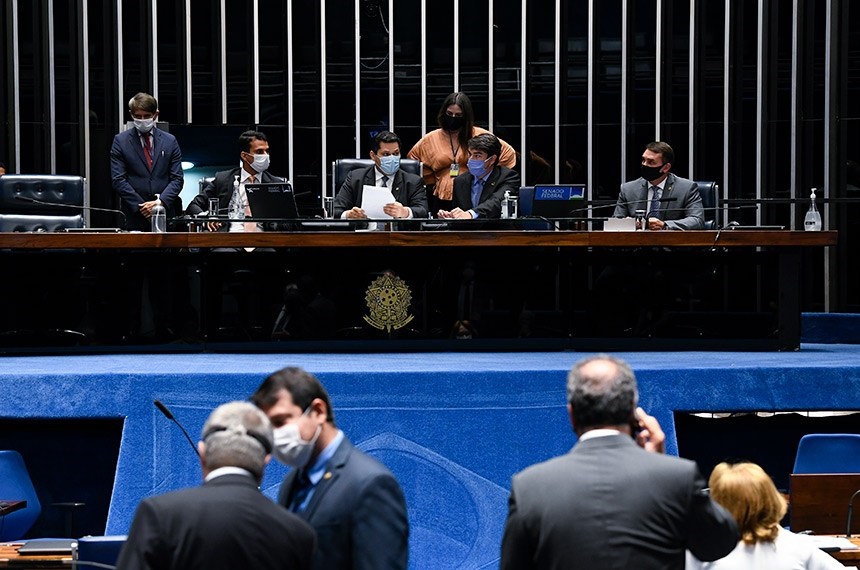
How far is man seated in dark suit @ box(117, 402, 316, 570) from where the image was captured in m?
2.75

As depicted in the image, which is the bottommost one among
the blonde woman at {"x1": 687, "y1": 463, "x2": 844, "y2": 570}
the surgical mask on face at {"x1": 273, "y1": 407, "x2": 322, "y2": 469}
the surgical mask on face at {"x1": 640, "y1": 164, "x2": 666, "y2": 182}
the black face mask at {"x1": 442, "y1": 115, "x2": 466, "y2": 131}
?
the blonde woman at {"x1": 687, "y1": 463, "x2": 844, "y2": 570}

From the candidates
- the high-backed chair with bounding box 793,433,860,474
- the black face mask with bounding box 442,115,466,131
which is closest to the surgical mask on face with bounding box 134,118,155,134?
the black face mask with bounding box 442,115,466,131

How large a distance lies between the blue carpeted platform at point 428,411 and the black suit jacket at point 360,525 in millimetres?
2914

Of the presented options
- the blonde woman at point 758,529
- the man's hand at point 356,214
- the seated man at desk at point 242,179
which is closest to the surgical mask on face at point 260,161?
the seated man at desk at point 242,179

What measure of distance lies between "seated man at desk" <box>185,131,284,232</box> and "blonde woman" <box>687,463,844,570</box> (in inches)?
182

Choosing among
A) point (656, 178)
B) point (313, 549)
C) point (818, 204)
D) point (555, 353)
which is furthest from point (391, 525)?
point (818, 204)

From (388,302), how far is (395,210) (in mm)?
531

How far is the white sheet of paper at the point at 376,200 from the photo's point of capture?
7.57m

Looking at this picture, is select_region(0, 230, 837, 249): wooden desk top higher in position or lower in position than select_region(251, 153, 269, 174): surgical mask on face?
lower

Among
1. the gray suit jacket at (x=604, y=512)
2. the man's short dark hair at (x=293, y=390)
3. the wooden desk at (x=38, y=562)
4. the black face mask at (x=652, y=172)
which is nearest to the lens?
the gray suit jacket at (x=604, y=512)

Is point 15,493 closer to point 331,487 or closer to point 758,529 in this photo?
point 331,487

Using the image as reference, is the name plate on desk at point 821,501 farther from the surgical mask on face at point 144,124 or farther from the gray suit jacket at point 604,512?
the surgical mask on face at point 144,124

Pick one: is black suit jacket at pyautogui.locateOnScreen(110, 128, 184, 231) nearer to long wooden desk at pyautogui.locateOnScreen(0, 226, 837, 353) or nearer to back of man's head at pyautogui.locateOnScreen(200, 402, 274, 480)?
long wooden desk at pyautogui.locateOnScreen(0, 226, 837, 353)

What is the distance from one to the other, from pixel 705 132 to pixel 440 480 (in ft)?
21.3
